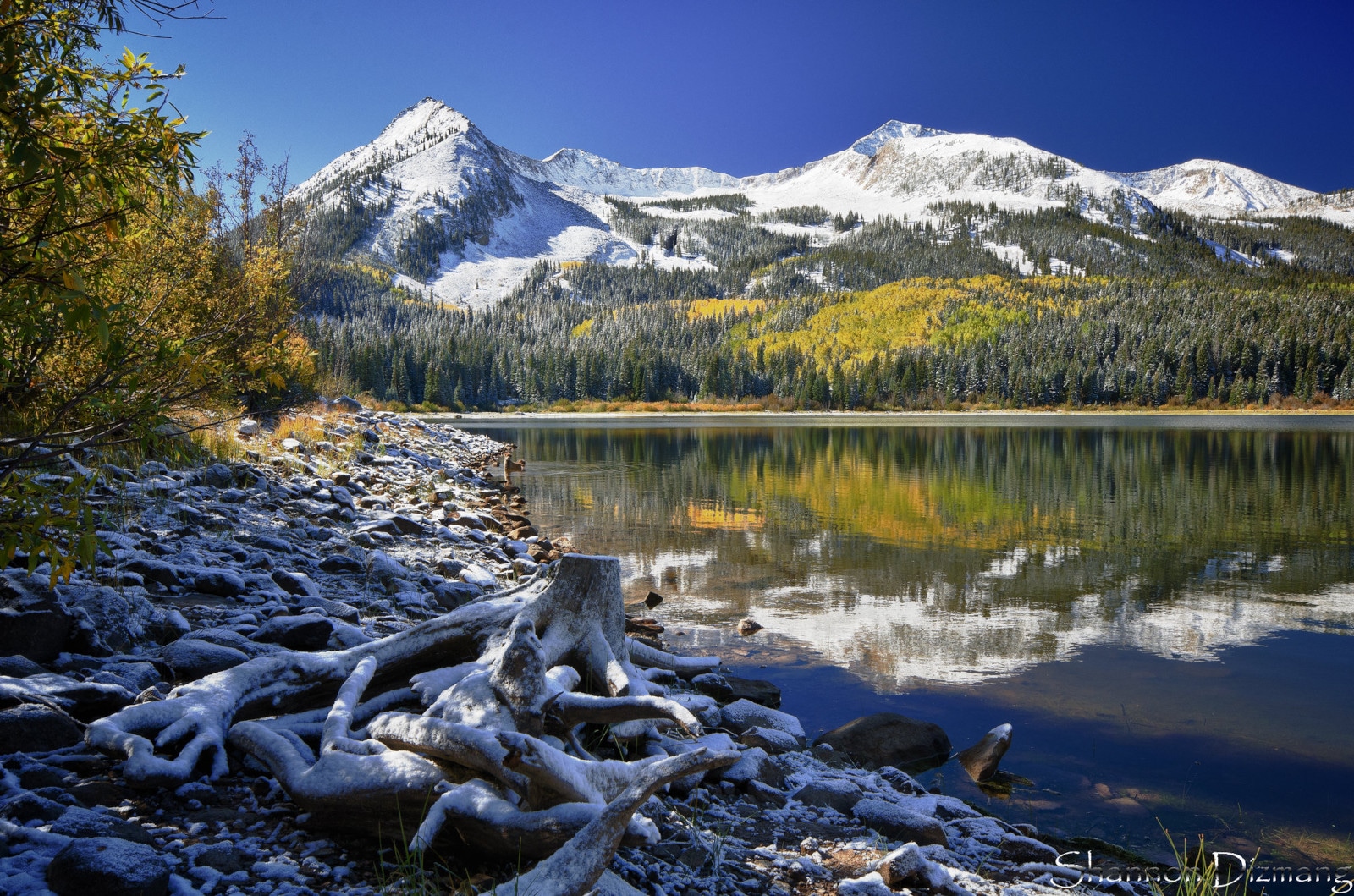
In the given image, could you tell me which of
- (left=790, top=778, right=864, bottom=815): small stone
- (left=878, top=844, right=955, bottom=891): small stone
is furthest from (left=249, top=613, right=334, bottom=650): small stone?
(left=878, top=844, right=955, bottom=891): small stone

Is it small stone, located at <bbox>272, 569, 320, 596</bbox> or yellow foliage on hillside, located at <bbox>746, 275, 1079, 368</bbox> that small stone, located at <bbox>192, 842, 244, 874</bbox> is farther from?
yellow foliage on hillside, located at <bbox>746, 275, 1079, 368</bbox>

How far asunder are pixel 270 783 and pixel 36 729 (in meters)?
1.09

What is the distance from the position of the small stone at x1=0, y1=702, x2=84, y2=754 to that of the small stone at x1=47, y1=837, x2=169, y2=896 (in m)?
1.14

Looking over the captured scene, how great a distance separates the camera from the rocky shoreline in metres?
2.90

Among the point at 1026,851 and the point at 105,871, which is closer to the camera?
the point at 105,871

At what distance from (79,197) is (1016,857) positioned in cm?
666

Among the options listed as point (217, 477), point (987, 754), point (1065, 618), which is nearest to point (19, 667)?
point (987, 754)

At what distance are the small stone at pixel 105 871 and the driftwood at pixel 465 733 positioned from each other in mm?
675

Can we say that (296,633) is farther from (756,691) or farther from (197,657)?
(756,691)

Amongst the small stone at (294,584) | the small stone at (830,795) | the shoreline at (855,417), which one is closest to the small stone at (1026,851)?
the small stone at (830,795)

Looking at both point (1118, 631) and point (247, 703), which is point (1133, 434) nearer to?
point (1118, 631)

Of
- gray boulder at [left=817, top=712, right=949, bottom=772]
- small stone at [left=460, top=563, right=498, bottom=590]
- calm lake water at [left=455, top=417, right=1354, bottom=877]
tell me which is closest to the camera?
calm lake water at [left=455, top=417, right=1354, bottom=877]

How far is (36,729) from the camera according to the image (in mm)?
3498

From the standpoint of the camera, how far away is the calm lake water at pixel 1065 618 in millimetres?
6312
